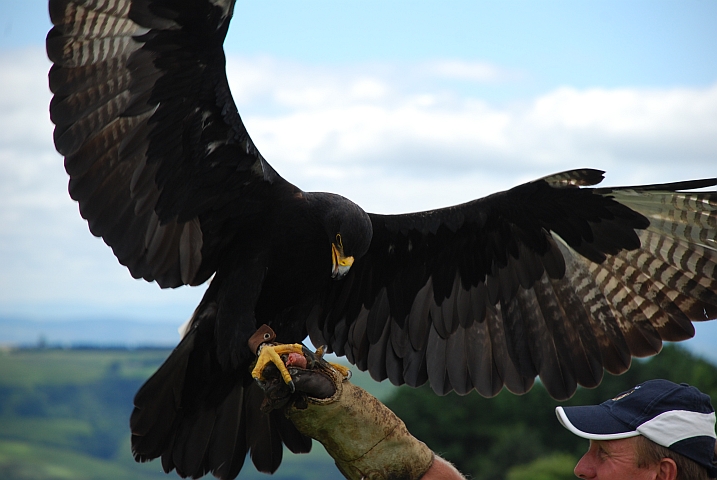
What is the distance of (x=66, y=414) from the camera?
133ft

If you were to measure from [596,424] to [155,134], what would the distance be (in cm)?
216

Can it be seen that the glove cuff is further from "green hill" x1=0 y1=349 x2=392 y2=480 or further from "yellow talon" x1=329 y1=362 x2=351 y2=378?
"green hill" x1=0 y1=349 x2=392 y2=480

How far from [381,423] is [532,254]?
1695mm

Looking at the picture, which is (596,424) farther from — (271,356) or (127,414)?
(127,414)

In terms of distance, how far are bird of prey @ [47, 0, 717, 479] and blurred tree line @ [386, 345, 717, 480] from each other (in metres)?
22.3

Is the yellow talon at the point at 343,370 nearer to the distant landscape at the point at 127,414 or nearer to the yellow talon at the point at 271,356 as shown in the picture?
the yellow talon at the point at 271,356

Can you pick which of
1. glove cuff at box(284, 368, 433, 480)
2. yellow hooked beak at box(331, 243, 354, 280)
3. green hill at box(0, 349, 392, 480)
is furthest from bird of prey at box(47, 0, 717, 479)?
green hill at box(0, 349, 392, 480)

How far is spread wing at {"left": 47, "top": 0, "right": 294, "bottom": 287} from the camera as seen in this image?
3.34 meters

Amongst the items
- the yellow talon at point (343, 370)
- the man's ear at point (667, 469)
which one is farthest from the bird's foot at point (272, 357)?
the man's ear at point (667, 469)

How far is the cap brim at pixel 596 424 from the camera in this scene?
2.43m

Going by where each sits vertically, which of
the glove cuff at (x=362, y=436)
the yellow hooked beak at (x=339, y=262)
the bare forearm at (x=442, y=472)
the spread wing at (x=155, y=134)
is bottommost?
the bare forearm at (x=442, y=472)

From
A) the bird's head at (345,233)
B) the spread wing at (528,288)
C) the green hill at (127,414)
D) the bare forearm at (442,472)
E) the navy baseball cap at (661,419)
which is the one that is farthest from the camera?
the green hill at (127,414)

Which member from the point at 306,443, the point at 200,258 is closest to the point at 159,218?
the point at 200,258

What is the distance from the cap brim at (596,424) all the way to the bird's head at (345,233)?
133 cm
